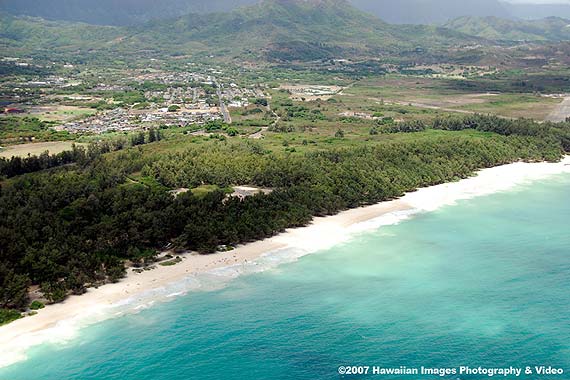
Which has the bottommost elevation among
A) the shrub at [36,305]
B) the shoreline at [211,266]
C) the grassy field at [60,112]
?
the shoreline at [211,266]

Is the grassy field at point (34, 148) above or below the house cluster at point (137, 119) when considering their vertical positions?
below

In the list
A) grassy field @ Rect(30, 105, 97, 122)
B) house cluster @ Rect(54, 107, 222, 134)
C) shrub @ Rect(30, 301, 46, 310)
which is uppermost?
grassy field @ Rect(30, 105, 97, 122)

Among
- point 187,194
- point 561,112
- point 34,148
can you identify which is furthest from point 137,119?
point 561,112

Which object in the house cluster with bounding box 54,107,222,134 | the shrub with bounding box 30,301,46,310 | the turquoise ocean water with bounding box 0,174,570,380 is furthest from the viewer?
the house cluster with bounding box 54,107,222,134

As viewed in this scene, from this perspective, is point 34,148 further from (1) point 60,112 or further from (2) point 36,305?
(2) point 36,305

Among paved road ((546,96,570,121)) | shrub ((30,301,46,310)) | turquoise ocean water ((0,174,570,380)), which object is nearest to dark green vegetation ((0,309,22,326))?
shrub ((30,301,46,310))

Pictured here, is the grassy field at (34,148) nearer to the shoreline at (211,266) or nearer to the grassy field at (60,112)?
the grassy field at (60,112)

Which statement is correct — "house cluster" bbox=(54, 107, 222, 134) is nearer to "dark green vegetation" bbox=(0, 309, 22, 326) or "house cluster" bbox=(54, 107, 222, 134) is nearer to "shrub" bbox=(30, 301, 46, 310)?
"shrub" bbox=(30, 301, 46, 310)

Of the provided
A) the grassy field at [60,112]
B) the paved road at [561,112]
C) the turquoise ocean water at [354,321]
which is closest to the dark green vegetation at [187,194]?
the turquoise ocean water at [354,321]
